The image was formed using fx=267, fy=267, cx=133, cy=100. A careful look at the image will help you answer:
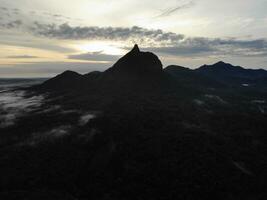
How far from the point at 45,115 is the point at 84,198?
67.7m

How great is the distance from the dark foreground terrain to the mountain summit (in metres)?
54.7

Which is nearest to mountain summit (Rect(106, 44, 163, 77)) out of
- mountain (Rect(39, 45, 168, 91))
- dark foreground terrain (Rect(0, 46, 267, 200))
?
mountain (Rect(39, 45, 168, 91))

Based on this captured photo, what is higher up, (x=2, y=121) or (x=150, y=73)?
(x=150, y=73)

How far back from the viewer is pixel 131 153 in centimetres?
6800

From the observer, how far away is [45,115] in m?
110

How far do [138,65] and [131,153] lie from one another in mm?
124286

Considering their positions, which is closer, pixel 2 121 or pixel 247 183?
pixel 247 183

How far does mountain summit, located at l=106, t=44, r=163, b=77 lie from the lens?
182 meters

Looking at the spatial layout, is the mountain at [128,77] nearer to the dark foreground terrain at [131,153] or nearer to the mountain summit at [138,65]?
the mountain summit at [138,65]

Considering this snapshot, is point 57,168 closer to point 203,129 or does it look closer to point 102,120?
point 102,120

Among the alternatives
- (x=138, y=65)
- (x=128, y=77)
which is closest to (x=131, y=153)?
(x=128, y=77)

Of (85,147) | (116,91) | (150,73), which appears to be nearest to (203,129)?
(85,147)

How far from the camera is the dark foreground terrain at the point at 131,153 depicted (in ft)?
171

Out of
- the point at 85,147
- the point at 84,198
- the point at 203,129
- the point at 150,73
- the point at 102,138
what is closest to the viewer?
the point at 84,198
